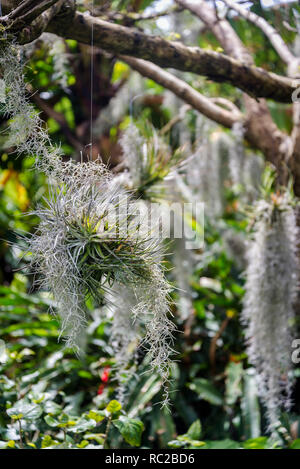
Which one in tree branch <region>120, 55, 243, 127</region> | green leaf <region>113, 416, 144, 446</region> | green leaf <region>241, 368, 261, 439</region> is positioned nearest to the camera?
green leaf <region>113, 416, 144, 446</region>

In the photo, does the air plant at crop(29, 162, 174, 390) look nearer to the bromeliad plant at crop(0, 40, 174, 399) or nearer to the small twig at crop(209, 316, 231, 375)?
the bromeliad plant at crop(0, 40, 174, 399)

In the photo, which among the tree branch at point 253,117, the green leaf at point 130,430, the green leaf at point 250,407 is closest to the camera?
the green leaf at point 130,430

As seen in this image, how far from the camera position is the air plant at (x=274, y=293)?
1.54 meters

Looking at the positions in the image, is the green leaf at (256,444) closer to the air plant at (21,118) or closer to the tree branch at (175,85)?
the air plant at (21,118)

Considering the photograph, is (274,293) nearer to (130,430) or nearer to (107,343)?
(130,430)

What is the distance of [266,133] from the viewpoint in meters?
2.04

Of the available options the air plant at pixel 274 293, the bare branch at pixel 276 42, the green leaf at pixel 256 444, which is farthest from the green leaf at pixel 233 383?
the bare branch at pixel 276 42

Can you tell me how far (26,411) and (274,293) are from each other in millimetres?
895

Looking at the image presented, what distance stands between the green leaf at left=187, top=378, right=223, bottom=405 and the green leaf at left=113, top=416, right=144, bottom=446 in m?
0.80

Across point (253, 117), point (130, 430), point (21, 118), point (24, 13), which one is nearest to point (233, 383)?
point (130, 430)

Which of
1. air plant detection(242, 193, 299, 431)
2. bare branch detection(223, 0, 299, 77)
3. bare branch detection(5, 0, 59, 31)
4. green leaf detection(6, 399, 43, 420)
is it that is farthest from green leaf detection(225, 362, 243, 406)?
bare branch detection(5, 0, 59, 31)

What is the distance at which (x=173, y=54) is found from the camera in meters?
1.46

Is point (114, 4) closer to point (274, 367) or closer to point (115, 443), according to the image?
point (274, 367)

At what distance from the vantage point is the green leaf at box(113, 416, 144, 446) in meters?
1.10
